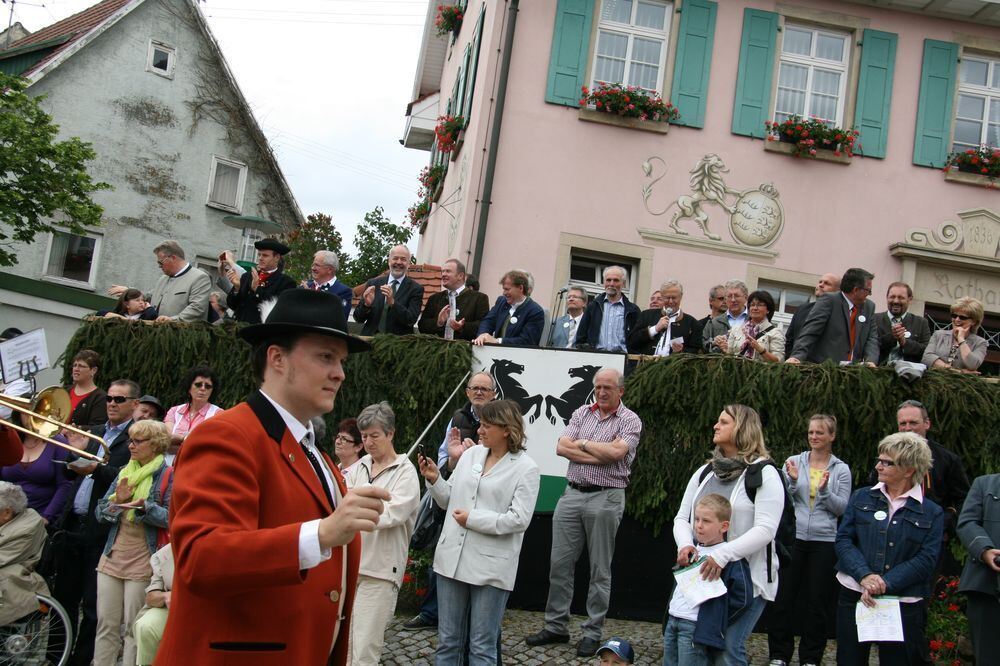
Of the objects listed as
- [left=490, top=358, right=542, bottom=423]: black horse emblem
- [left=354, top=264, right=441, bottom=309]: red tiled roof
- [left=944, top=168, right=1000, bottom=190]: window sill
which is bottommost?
[left=490, top=358, right=542, bottom=423]: black horse emblem

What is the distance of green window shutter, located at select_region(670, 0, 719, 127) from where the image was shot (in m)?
14.2

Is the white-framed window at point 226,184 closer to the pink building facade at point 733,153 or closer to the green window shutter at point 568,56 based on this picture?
the pink building facade at point 733,153

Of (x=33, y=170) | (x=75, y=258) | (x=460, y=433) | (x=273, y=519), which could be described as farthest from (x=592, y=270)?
(x=75, y=258)

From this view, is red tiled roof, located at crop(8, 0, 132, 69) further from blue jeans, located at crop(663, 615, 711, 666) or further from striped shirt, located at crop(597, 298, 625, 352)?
blue jeans, located at crop(663, 615, 711, 666)

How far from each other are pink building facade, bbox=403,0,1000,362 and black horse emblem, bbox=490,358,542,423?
15.0ft

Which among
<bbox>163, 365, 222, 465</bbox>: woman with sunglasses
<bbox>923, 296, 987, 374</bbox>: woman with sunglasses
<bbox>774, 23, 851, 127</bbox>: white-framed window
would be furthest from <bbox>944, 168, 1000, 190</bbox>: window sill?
Answer: <bbox>163, 365, 222, 465</bbox>: woman with sunglasses

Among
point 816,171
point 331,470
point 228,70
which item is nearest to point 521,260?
point 816,171

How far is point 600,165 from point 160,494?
28.9ft

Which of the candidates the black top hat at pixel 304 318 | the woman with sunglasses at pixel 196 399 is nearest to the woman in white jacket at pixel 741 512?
the black top hat at pixel 304 318

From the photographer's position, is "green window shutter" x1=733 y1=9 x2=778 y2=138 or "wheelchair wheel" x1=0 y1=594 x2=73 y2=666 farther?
"green window shutter" x1=733 y1=9 x2=778 y2=138

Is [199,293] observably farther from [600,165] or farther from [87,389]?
[600,165]

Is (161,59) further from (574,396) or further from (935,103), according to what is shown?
(574,396)

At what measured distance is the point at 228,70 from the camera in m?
28.5

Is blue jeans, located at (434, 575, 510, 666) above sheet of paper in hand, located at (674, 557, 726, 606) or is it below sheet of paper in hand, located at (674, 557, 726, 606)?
below
